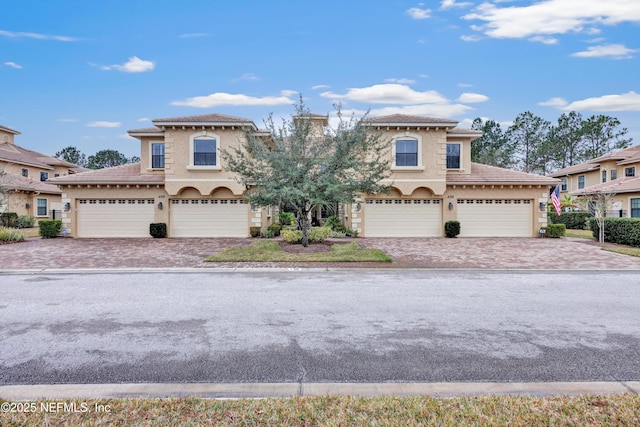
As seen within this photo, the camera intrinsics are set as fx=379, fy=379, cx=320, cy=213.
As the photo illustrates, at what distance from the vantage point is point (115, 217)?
21.3 meters

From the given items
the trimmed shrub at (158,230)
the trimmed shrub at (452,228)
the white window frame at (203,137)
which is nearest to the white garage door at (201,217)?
the trimmed shrub at (158,230)

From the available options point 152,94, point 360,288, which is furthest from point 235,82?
point 360,288

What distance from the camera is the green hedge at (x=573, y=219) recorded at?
28.4 metres

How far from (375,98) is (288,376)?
58.7 metres

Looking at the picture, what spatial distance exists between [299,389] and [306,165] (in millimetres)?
10965

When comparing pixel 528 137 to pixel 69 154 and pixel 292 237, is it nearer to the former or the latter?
pixel 292 237

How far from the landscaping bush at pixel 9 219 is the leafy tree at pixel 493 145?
44607 millimetres

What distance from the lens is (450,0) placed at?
15562mm

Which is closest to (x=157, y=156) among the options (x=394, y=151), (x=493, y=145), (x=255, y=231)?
(x=255, y=231)

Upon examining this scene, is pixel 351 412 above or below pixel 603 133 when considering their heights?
below

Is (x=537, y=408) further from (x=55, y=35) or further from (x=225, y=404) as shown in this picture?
(x=55, y=35)

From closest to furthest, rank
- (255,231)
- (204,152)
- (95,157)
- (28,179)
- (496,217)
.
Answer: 1. (204,152)
2. (255,231)
3. (496,217)
4. (28,179)
5. (95,157)

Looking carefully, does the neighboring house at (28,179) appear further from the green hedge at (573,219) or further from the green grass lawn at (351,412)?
the green hedge at (573,219)

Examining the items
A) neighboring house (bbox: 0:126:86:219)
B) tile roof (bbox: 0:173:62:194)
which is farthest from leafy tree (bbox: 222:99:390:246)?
neighboring house (bbox: 0:126:86:219)
